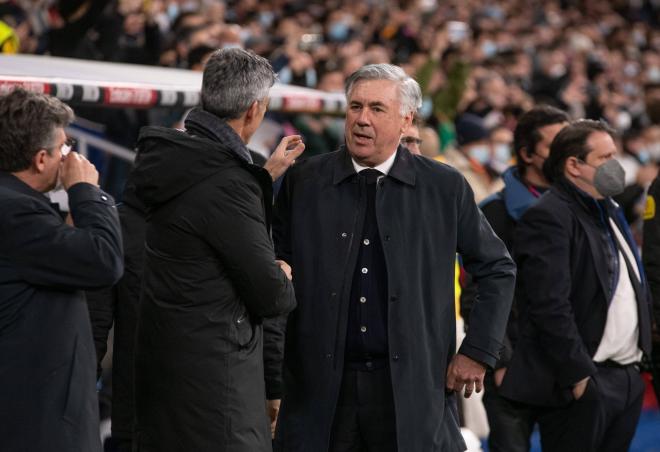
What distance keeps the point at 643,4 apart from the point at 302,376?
77.4 feet

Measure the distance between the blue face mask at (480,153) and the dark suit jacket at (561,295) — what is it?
516cm

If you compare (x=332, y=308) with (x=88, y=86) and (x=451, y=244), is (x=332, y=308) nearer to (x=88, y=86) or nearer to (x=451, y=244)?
(x=451, y=244)

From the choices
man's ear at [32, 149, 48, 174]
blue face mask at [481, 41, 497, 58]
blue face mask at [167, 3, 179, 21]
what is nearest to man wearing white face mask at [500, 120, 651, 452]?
man's ear at [32, 149, 48, 174]

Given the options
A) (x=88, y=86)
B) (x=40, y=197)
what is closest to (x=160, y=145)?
(x=40, y=197)

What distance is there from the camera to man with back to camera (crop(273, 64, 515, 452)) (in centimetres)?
397

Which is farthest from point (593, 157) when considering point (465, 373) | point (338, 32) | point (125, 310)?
point (338, 32)

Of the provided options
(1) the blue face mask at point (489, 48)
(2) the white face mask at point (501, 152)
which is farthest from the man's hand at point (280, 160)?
(1) the blue face mask at point (489, 48)

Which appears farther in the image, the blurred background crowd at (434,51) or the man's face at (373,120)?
the blurred background crowd at (434,51)

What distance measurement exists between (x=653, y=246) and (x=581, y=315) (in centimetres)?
54

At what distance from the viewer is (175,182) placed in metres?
3.68

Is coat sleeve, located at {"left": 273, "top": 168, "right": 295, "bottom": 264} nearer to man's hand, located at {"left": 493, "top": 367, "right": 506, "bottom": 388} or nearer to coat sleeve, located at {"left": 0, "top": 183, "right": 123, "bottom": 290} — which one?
coat sleeve, located at {"left": 0, "top": 183, "right": 123, "bottom": 290}

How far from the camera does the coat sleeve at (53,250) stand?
348 cm

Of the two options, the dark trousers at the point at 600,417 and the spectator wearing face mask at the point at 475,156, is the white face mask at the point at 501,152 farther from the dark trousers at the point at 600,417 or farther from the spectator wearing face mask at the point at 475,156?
the dark trousers at the point at 600,417

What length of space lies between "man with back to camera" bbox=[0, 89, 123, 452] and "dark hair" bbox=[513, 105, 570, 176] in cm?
254
